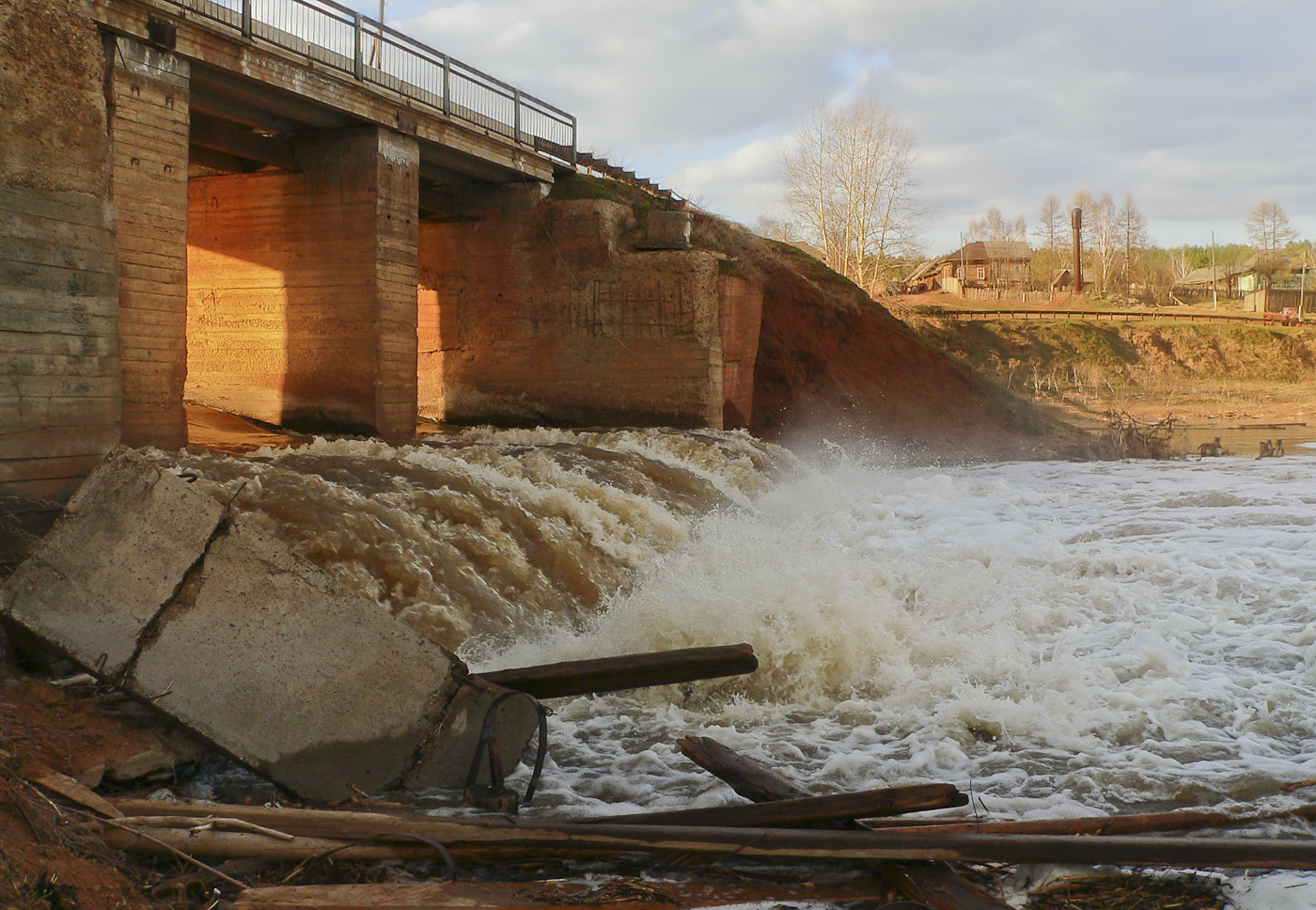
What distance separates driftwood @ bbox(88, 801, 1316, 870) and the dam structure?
5.04 metres

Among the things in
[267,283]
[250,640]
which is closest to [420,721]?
[250,640]

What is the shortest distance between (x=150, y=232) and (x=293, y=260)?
4589 mm

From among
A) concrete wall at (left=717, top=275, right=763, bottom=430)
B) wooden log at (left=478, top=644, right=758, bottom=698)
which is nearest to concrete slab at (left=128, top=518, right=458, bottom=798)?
wooden log at (left=478, top=644, right=758, bottom=698)

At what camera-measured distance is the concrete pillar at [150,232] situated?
34.4 feet

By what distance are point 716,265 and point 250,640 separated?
15.5 m

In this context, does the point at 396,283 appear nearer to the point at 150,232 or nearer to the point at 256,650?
the point at 150,232

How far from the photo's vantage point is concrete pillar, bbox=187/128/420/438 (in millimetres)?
14844

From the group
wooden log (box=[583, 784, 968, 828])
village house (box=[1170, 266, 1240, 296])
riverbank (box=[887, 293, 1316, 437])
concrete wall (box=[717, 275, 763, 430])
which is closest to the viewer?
wooden log (box=[583, 784, 968, 828])

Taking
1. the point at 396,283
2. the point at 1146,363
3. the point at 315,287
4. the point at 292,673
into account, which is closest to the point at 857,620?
the point at 292,673

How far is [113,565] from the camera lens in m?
5.09

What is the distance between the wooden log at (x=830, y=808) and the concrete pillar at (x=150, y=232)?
888cm

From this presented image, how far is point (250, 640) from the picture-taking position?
4.82 metres

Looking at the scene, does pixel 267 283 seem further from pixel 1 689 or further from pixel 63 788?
pixel 63 788

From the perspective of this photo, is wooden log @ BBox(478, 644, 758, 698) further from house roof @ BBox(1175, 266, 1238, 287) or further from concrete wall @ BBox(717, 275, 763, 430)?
house roof @ BBox(1175, 266, 1238, 287)
